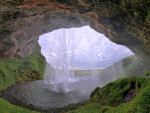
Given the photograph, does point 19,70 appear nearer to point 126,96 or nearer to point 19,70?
point 19,70

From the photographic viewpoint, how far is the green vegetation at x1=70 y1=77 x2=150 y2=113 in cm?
1360

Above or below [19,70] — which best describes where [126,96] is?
above

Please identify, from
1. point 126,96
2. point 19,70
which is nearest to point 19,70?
point 19,70

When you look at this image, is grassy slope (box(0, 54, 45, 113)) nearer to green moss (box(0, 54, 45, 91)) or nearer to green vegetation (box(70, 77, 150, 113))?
green moss (box(0, 54, 45, 91))

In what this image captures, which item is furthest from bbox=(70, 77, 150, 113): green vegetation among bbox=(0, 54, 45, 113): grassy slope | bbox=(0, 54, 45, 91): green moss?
bbox=(0, 54, 45, 91): green moss

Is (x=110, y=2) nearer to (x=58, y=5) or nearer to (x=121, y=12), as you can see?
(x=121, y=12)

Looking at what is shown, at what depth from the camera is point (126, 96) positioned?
17766 mm

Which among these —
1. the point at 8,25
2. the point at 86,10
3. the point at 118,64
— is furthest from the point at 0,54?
the point at 118,64

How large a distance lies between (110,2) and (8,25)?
29.5m

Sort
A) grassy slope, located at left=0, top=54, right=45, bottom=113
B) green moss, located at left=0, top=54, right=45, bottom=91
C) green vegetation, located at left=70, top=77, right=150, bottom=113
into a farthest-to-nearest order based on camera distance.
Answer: green moss, located at left=0, top=54, right=45, bottom=91 < grassy slope, located at left=0, top=54, right=45, bottom=113 < green vegetation, located at left=70, top=77, right=150, bottom=113

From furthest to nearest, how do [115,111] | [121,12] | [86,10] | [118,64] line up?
[118,64] → [86,10] → [121,12] → [115,111]

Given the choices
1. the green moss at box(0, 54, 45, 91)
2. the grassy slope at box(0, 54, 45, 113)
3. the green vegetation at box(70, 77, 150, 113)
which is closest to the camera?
the green vegetation at box(70, 77, 150, 113)

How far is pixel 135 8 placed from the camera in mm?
26141

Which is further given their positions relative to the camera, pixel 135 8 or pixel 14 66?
pixel 14 66
